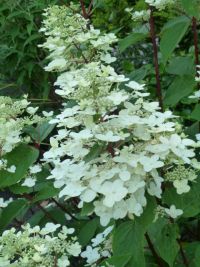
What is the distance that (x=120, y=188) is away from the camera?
1.14m

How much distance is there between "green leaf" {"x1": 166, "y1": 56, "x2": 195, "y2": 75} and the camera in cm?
185

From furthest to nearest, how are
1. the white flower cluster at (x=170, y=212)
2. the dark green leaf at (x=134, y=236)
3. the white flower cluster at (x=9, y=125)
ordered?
the white flower cluster at (x=9, y=125)
the white flower cluster at (x=170, y=212)
the dark green leaf at (x=134, y=236)

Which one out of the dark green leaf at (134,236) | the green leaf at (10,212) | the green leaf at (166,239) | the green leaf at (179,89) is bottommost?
the green leaf at (10,212)

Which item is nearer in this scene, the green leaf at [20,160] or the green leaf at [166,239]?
the green leaf at [166,239]

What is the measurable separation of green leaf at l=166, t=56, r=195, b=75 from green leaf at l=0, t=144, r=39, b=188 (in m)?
0.64

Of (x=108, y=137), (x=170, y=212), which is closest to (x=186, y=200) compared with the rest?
(x=170, y=212)

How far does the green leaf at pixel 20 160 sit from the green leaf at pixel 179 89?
52 centimetres

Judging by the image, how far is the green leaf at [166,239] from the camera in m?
1.36

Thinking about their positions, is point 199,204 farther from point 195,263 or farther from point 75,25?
point 75,25

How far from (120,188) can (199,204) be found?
1.05 feet

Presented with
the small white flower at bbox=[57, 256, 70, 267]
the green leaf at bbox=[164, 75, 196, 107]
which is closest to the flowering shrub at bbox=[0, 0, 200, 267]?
the small white flower at bbox=[57, 256, 70, 267]

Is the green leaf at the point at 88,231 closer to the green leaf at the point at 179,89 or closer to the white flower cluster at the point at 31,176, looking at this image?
the white flower cluster at the point at 31,176

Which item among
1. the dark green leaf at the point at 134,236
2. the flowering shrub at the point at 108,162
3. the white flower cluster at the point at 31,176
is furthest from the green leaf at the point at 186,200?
the white flower cluster at the point at 31,176

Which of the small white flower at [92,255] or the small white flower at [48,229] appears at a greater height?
the small white flower at [48,229]
